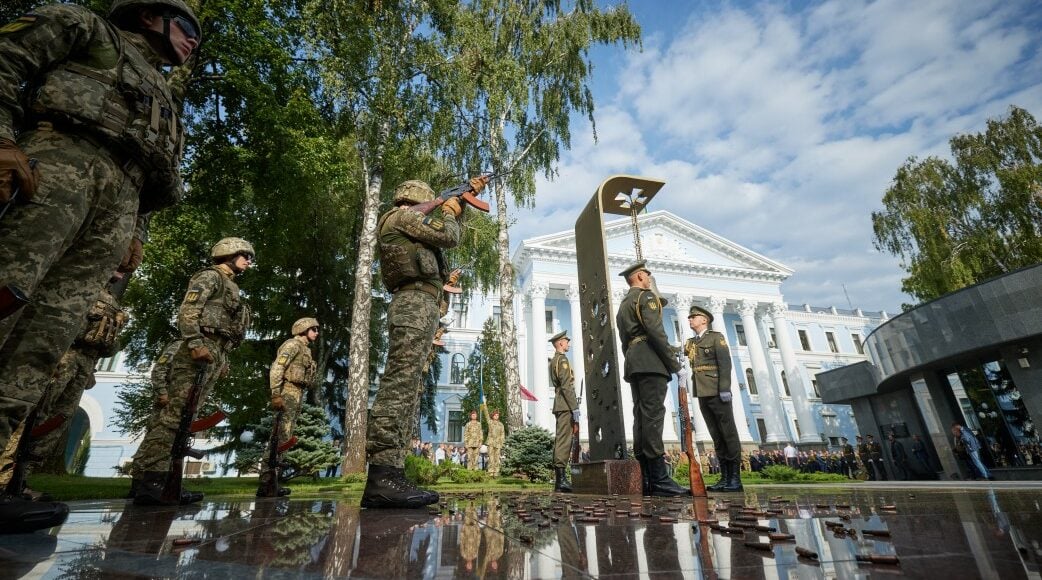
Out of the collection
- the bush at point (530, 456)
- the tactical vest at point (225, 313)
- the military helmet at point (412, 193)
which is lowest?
the bush at point (530, 456)

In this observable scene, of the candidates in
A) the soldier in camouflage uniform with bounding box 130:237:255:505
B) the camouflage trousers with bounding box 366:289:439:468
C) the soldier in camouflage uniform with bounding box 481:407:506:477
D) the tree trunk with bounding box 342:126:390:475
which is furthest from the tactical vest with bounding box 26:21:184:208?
the soldier in camouflage uniform with bounding box 481:407:506:477

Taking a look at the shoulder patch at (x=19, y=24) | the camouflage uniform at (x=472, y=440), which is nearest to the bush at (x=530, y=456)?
the camouflage uniform at (x=472, y=440)

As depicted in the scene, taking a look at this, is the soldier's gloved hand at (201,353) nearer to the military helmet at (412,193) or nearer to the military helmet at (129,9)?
the military helmet at (412,193)

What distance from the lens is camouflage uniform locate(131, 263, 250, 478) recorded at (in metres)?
4.25

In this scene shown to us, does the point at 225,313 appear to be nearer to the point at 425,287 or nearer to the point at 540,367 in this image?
the point at 425,287

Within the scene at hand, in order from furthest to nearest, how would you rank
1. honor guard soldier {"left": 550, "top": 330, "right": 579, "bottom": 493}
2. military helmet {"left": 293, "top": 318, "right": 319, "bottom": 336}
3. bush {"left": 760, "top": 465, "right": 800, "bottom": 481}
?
1. bush {"left": 760, "top": 465, "right": 800, "bottom": 481}
2. honor guard soldier {"left": 550, "top": 330, "right": 579, "bottom": 493}
3. military helmet {"left": 293, "top": 318, "right": 319, "bottom": 336}

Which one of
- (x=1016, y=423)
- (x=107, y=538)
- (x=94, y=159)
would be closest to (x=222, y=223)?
(x=94, y=159)

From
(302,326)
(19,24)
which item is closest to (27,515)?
(19,24)

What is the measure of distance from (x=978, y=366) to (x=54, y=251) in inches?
690

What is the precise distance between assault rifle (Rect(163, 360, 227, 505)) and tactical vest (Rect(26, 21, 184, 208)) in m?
2.12

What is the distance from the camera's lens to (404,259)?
12.5 ft

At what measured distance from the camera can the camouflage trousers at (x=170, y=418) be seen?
13.8 ft

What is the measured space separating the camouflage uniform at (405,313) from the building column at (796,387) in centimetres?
3539

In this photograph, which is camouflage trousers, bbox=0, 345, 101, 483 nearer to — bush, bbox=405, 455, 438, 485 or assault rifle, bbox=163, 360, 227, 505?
assault rifle, bbox=163, 360, 227, 505
